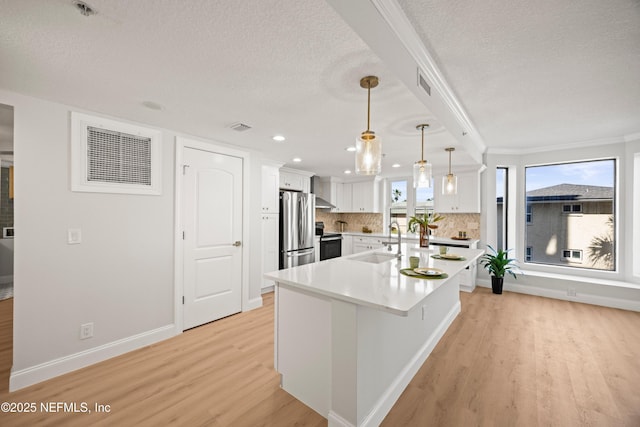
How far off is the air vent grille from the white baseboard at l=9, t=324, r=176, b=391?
152 centimetres

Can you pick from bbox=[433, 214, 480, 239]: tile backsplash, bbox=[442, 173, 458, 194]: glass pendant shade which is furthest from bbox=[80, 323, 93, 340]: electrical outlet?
bbox=[433, 214, 480, 239]: tile backsplash

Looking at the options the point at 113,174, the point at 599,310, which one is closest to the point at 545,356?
the point at 599,310

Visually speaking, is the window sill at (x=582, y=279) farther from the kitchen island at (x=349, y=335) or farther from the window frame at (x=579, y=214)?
the kitchen island at (x=349, y=335)

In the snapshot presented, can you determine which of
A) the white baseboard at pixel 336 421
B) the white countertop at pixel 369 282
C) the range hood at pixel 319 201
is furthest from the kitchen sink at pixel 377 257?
the range hood at pixel 319 201

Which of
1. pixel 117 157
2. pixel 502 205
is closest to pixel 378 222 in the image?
pixel 502 205

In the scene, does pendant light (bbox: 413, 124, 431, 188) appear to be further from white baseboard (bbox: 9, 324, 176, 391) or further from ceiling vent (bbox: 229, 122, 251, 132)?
white baseboard (bbox: 9, 324, 176, 391)

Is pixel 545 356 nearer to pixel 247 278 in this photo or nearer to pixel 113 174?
pixel 247 278

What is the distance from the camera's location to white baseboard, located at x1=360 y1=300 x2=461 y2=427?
1601 mm

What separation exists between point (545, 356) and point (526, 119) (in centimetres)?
245

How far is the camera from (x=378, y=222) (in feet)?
21.0

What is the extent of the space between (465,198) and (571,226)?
1.56 m

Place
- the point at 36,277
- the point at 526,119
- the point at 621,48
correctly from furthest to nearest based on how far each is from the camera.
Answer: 1. the point at 526,119
2. the point at 36,277
3. the point at 621,48

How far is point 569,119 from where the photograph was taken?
2.94m

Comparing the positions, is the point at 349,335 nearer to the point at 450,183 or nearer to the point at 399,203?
the point at 450,183
